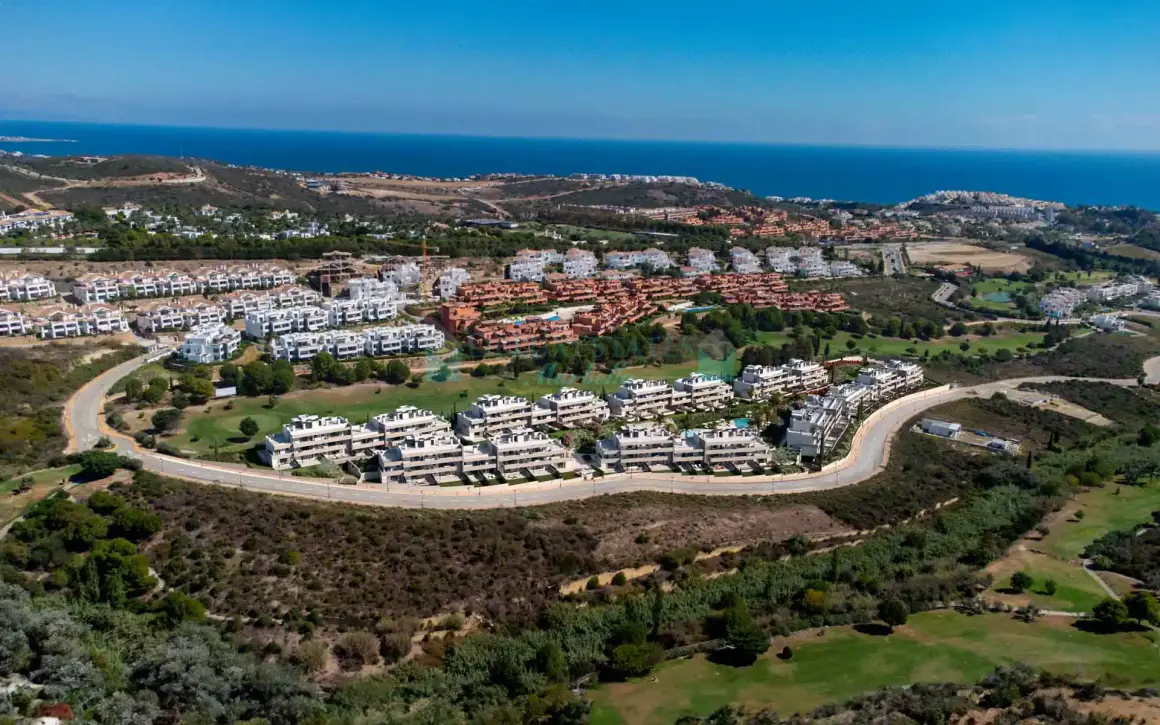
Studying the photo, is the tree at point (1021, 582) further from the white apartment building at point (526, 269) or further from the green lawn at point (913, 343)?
the white apartment building at point (526, 269)

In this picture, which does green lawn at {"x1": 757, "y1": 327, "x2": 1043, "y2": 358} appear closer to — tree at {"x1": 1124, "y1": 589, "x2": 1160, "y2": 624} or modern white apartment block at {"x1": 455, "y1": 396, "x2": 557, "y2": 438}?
modern white apartment block at {"x1": 455, "y1": 396, "x2": 557, "y2": 438}

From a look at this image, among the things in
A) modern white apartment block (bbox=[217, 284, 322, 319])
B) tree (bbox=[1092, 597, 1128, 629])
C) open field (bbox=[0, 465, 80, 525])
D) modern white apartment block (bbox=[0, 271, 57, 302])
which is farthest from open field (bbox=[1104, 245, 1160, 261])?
modern white apartment block (bbox=[0, 271, 57, 302])

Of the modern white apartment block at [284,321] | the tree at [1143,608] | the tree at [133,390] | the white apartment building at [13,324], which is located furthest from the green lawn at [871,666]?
the white apartment building at [13,324]

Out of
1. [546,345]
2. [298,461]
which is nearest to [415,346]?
[546,345]

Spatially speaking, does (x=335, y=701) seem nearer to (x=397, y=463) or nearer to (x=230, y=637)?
(x=230, y=637)

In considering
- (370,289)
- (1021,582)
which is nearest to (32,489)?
(1021,582)
